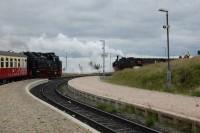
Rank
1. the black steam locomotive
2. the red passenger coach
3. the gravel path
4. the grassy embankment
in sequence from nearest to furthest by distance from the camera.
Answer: the gravel path
the grassy embankment
the red passenger coach
the black steam locomotive

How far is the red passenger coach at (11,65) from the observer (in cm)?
4487

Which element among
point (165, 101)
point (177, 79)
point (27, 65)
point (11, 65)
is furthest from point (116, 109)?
point (27, 65)

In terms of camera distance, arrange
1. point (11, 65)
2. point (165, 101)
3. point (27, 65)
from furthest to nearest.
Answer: point (27, 65), point (11, 65), point (165, 101)

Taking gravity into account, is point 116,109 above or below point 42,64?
below

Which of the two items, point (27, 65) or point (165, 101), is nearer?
point (165, 101)

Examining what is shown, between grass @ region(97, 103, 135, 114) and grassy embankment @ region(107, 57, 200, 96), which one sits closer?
grass @ region(97, 103, 135, 114)

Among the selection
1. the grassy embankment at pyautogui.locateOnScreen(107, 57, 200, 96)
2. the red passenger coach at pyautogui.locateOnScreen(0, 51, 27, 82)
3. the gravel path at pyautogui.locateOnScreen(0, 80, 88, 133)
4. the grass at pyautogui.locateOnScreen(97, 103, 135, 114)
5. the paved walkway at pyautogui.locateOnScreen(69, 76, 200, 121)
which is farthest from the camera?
the red passenger coach at pyautogui.locateOnScreen(0, 51, 27, 82)

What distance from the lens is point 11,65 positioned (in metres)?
48.4

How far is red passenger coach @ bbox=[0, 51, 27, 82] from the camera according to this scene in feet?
147

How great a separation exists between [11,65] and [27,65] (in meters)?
12.3

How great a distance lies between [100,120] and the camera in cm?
2119

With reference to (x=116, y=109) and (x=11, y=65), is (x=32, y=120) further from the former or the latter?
(x=11, y=65)

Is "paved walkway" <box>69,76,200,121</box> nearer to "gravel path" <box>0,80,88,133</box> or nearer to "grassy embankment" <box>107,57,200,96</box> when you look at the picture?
"grassy embankment" <box>107,57,200,96</box>

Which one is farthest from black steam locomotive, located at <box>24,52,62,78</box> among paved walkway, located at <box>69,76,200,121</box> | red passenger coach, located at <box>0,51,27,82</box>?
paved walkway, located at <box>69,76,200,121</box>
